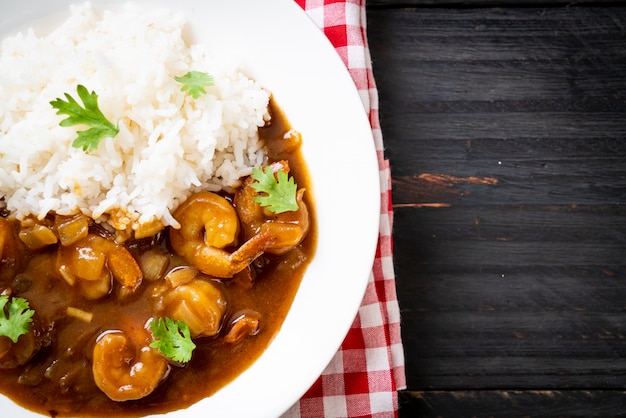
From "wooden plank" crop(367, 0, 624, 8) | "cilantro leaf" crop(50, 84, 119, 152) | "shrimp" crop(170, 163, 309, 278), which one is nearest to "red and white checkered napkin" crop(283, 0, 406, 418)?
"wooden plank" crop(367, 0, 624, 8)

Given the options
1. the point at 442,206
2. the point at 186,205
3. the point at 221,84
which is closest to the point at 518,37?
the point at 442,206

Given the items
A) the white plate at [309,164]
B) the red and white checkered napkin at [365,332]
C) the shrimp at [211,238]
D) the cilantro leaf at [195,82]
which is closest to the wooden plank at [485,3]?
the red and white checkered napkin at [365,332]

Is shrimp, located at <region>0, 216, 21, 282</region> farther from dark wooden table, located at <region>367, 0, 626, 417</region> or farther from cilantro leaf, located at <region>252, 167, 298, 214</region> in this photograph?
dark wooden table, located at <region>367, 0, 626, 417</region>

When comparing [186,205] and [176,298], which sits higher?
[186,205]

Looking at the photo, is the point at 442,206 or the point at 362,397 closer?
the point at 362,397

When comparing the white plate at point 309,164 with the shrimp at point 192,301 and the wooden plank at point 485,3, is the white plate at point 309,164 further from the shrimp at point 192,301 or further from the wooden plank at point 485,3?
the wooden plank at point 485,3

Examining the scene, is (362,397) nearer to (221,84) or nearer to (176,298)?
(176,298)

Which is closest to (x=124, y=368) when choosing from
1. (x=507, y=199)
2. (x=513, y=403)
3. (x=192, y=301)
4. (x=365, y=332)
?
(x=192, y=301)
